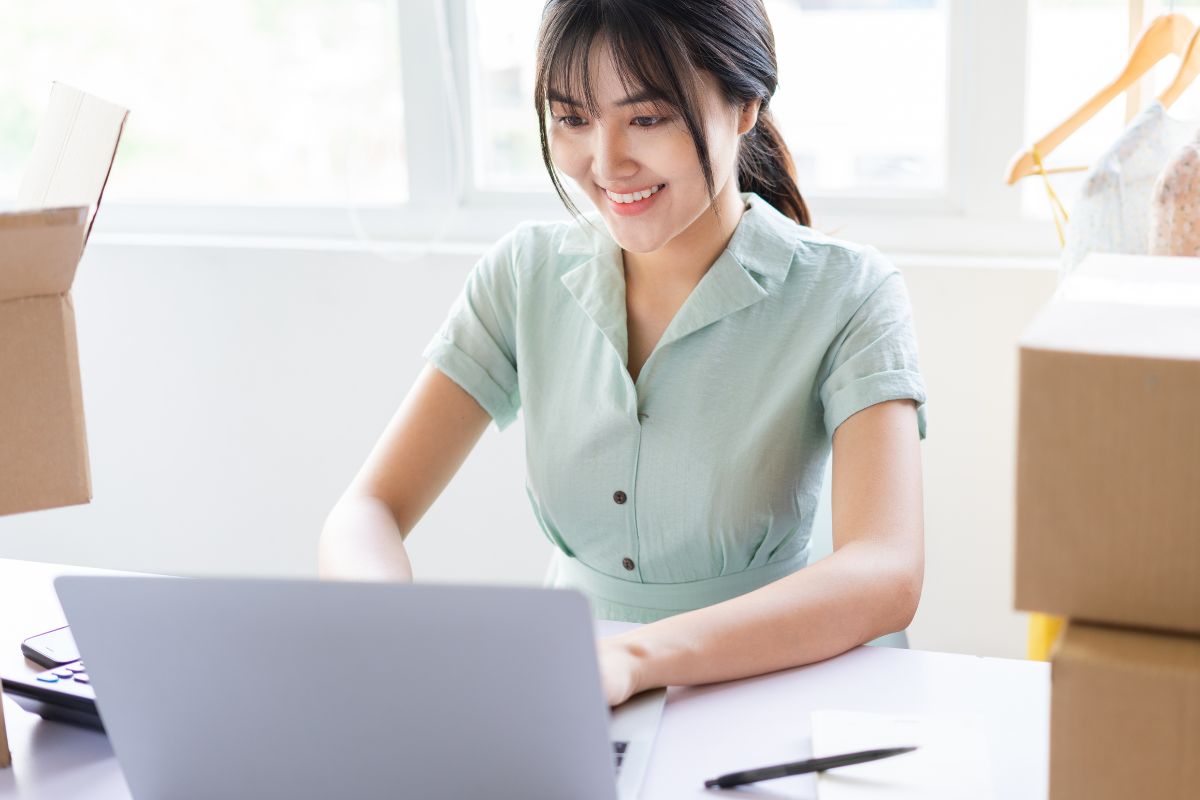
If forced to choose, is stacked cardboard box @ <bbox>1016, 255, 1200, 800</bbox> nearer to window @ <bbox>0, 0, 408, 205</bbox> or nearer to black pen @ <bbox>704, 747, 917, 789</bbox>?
black pen @ <bbox>704, 747, 917, 789</bbox>

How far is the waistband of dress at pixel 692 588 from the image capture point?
1312 mm

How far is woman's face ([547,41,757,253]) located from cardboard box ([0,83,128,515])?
0.50 meters

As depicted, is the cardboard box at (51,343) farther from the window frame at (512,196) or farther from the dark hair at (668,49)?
the window frame at (512,196)

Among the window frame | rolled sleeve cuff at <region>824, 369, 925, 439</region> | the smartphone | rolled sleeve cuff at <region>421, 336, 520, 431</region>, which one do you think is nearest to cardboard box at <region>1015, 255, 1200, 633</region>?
rolled sleeve cuff at <region>824, 369, 925, 439</region>

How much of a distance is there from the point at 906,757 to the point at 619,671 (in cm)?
22

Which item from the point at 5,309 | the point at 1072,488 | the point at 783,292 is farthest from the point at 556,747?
the point at 783,292

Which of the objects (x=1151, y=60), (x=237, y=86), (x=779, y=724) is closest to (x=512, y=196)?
(x=237, y=86)

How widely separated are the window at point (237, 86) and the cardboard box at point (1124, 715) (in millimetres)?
1913

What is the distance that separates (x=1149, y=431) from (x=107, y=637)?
0.59m

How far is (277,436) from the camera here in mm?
2387

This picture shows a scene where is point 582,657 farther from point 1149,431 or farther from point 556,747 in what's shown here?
point 1149,431

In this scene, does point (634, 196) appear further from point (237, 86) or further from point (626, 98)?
point (237, 86)

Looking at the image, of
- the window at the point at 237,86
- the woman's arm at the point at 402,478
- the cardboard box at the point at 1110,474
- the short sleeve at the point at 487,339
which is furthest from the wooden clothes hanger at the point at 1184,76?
the window at the point at 237,86

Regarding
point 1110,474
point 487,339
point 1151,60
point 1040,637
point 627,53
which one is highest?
point 1151,60
